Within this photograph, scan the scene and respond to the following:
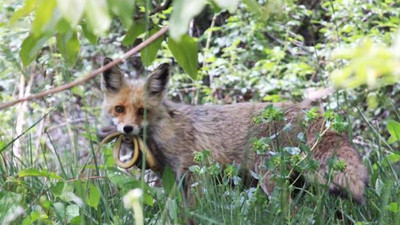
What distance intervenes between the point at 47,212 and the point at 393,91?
6417 millimetres

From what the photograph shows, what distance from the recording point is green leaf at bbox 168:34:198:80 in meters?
2.72

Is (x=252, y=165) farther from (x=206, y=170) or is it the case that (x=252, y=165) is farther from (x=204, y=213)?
(x=204, y=213)

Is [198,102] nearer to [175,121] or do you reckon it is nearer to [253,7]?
[175,121]

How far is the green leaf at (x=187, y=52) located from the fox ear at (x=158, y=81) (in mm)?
3442

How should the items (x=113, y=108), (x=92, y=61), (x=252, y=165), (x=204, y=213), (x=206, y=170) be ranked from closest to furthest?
(x=204, y=213), (x=206, y=170), (x=252, y=165), (x=113, y=108), (x=92, y=61)

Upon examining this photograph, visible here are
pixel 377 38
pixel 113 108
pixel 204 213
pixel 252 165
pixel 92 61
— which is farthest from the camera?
pixel 92 61

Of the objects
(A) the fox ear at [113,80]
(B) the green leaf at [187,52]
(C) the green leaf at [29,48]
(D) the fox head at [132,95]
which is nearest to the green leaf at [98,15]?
(C) the green leaf at [29,48]

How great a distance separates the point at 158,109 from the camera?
6.25 metres

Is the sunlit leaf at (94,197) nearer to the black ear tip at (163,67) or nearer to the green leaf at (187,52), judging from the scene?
the green leaf at (187,52)

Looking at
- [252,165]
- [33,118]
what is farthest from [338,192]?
[33,118]

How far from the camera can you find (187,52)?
9.02ft

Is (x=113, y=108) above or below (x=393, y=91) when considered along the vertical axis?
above

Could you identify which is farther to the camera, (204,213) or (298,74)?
(298,74)

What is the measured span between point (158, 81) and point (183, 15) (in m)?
4.82
